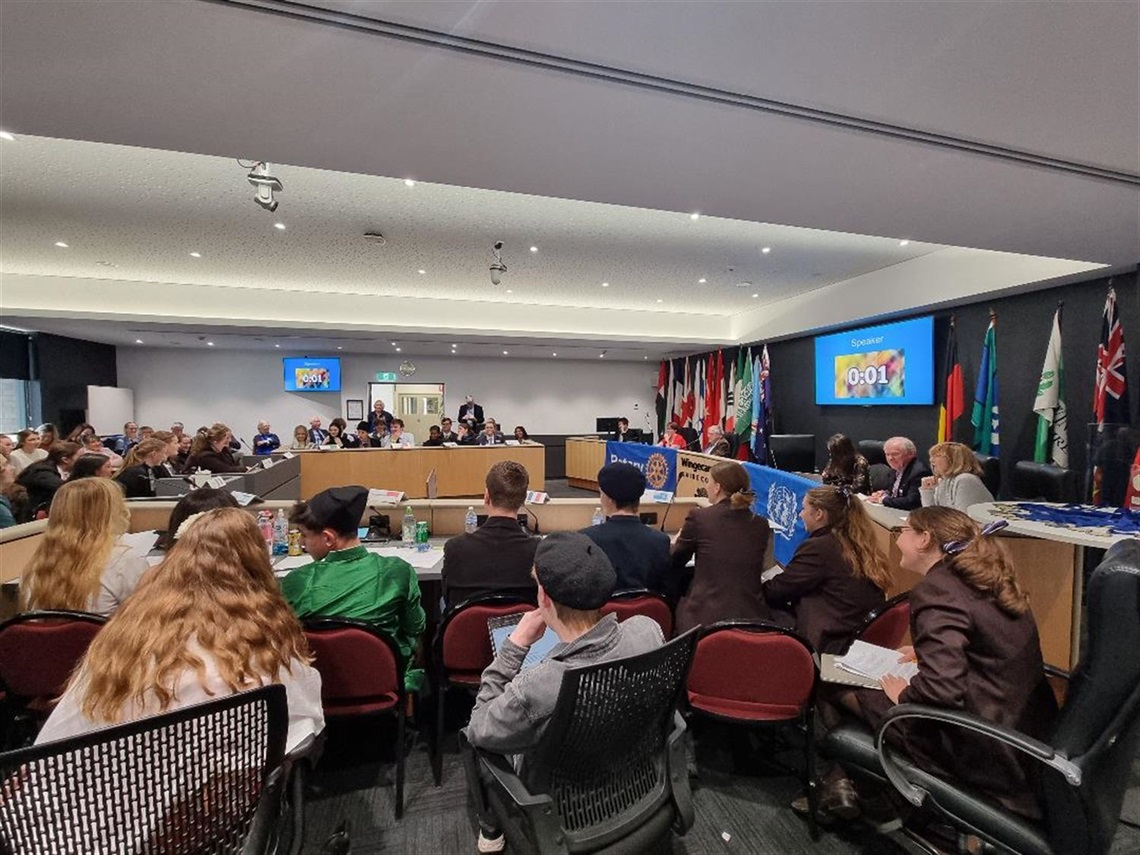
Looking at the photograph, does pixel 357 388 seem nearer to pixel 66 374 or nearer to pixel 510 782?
pixel 66 374

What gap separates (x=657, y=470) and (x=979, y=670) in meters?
5.97

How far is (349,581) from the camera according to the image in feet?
6.37

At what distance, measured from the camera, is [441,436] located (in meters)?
9.34

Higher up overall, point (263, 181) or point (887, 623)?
point (263, 181)

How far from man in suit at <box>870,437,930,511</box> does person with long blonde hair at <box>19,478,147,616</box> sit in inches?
208

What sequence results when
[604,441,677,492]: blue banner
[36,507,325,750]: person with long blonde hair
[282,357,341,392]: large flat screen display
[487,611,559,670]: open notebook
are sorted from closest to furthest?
1. [36,507,325,750]: person with long blonde hair
2. [487,611,559,670]: open notebook
3. [604,441,677,492]: blue banner
4. [282,357,341,392]: large flat screen display

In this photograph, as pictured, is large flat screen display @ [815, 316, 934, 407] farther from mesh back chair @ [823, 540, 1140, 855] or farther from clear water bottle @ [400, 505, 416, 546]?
clear water bottle @ [400, 505, 416, 546]

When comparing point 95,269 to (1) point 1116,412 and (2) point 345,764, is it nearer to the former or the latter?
(2) point 345,764

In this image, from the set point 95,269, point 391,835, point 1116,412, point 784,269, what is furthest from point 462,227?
point 1116,412

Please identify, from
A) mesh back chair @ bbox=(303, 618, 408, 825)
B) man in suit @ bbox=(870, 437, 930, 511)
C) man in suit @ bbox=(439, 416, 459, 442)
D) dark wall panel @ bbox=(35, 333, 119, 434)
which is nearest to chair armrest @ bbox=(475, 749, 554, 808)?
mesh back chair @ bbox=(303, 618, 408, 825)

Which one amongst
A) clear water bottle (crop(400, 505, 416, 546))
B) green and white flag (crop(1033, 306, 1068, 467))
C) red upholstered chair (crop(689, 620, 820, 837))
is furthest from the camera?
green and white flag (crop(1033, 306, 1068, 467))

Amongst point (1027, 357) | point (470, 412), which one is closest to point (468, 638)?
point (1027, 357)

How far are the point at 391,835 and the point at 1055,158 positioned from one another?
14.4 ft

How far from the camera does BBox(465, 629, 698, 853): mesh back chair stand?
3.83 ft
